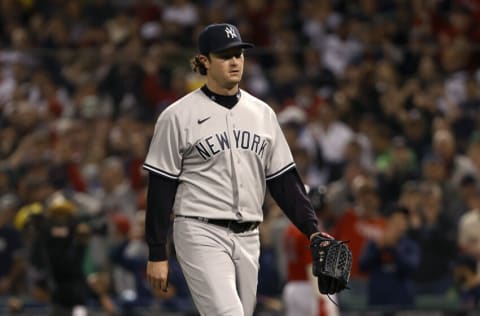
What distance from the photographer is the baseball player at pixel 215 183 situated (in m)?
6.13

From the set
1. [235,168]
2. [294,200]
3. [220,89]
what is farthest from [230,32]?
[294,200]

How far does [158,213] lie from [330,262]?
899 mm

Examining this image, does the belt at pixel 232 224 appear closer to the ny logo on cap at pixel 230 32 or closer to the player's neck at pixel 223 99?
the player's neck at pixel 223 99

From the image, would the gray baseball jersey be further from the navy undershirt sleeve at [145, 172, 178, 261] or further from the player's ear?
the player's ear

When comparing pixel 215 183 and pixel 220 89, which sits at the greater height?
pixel 220 89

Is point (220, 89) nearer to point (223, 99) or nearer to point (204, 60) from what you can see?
point (223, 99)

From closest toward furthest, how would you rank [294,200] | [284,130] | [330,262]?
[330,262] < [294,200] < [284,130]

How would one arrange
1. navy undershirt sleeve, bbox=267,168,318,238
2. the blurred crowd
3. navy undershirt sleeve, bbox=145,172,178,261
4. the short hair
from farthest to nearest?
the blurred crowd, the short hair, navy undershirt sleeve, bbox=267,168,318,238, navy undershirt sleeve, bbox=145,172,178,261

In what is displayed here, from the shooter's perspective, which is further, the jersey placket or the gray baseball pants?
the jersey placket

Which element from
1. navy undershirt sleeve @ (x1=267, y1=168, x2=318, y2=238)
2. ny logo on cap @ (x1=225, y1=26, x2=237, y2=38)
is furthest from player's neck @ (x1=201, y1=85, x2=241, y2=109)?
navy undershirt sleeve @ (x1=267, y1=168, x2=318, y2=238)

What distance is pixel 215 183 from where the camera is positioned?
20.4 feet

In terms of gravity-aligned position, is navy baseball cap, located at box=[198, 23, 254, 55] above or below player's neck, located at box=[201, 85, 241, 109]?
above

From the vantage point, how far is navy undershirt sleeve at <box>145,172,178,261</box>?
20.1ft

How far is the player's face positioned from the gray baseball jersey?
5.1 inches
